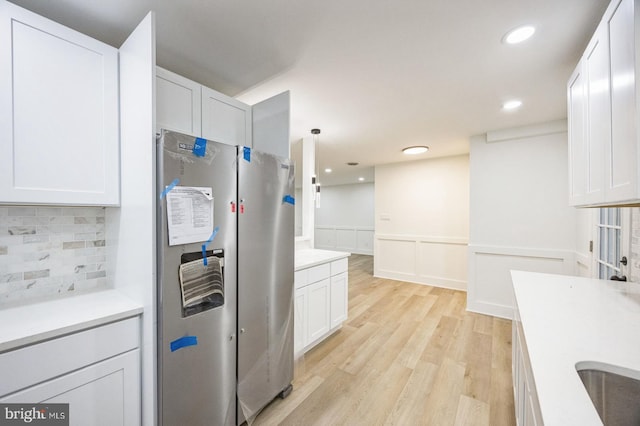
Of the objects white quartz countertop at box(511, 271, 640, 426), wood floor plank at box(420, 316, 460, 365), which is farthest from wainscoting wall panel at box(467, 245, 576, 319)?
white quartz countertop at box(511, 271, 640, 426)

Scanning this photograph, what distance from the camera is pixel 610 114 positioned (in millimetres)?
1020

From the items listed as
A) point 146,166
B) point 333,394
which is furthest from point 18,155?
point 333,394

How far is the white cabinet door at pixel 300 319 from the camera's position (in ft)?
6.86

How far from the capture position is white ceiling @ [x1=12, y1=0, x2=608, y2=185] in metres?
1.24

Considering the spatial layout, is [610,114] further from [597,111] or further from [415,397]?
[415,397]

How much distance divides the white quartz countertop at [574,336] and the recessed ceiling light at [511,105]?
1639mm

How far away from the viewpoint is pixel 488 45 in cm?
150

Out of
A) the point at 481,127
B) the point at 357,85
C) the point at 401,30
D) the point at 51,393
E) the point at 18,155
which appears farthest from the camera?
the point at 481,127

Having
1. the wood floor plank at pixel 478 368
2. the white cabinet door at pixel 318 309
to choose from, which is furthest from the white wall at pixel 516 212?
the white cabinet door at pixel 318 309

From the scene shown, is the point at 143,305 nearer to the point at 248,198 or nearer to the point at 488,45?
the point at 248,198

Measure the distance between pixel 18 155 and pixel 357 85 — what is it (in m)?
2.02

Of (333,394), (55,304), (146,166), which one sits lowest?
(333,394)

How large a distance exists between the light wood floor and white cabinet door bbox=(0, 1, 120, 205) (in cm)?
174

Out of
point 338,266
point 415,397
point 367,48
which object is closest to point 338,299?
point 338,266
